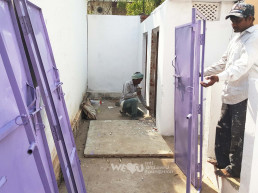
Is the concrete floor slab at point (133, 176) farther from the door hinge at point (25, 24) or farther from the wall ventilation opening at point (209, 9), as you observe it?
the wall ventilation opening at point (209, 9)

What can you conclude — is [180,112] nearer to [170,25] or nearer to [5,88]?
[170,25]

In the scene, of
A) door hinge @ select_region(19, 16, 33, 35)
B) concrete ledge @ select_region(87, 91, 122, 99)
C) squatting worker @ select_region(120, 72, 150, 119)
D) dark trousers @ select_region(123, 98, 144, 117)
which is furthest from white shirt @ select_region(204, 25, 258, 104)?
concrete ledge @ select_region(87, 91, 122, 99)

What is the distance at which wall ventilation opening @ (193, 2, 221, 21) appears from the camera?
478 centimetres

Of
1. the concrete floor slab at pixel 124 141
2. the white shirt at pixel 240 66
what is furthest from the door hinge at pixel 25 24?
the concrete floor slab at pixel 124 141

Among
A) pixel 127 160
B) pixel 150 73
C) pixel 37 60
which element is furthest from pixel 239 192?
pixel 150 73

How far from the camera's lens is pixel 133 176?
3611mm

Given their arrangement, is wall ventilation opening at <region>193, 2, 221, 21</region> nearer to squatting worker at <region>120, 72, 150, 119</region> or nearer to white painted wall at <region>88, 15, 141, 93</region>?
→ squatting worker at <region>120, 72, 150, 119</region>

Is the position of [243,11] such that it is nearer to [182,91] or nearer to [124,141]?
[182,91]

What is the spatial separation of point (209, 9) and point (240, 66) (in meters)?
2.81

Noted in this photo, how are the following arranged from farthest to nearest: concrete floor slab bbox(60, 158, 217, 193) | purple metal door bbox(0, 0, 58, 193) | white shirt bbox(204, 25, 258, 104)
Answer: concrete floor slab bbox(60, 158, 217, 193), white shirt bbox(204, 25, 258, 104), purple metal door bbox(0, 0, 58, 193)

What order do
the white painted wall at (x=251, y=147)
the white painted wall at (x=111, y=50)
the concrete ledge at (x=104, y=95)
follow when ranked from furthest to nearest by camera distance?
the concrete ledge at (x=104, y=95) < the white painted wall at (x=111, y=50) < the white painted wall at (x=251, y=147)

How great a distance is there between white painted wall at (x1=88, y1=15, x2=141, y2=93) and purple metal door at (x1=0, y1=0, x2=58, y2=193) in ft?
24.0

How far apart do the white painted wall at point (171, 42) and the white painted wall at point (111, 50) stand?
156 inches

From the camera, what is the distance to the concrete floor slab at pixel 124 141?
4.26 metres
